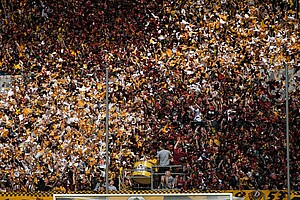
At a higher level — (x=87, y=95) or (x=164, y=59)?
(x=164, y=59)

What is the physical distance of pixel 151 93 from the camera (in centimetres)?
1095

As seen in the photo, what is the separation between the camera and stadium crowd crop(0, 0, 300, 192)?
408 inches

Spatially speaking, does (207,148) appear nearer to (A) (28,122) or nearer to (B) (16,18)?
(A) (28,122)

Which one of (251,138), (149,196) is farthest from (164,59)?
(149,196)

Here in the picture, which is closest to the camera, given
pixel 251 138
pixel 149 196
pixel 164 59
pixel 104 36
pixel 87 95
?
pixel 149 196

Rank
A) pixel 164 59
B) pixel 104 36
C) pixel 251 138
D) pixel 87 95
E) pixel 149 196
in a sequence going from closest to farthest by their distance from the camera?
pixel 149 196
pixel 251 138
pixel 87 95
pixel 164 59
pixel 104 36

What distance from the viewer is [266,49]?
1240cm

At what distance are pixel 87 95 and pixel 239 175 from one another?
292cm

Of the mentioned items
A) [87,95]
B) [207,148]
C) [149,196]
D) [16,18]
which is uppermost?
[16,18]

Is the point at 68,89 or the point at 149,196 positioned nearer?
the point at 149,196

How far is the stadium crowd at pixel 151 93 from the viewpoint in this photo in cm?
1035

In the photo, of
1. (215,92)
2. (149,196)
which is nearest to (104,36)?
(215,92)

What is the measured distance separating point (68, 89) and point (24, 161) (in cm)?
149

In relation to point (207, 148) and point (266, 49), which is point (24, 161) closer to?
point (207, 148)
